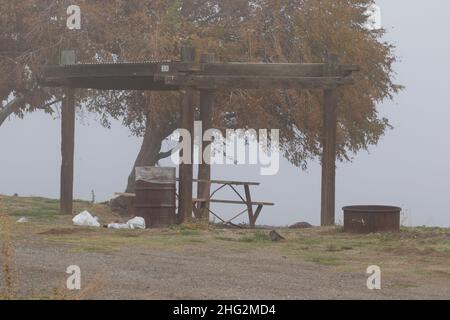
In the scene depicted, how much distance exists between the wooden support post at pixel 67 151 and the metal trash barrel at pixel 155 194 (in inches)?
141

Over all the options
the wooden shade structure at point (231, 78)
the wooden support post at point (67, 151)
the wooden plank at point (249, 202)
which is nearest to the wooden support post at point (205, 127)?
the wooden shade structure at point (231, 78)

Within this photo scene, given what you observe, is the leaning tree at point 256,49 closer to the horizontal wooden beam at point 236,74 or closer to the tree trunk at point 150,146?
the tree trunk at point 150,146

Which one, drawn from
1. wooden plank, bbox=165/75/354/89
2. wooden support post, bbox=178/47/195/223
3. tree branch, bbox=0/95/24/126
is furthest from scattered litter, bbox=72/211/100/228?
tree branch, bbox=0/95/24/126

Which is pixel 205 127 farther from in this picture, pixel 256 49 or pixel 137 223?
pixel 256 49

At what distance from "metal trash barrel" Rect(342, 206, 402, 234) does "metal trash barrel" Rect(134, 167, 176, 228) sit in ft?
11.4

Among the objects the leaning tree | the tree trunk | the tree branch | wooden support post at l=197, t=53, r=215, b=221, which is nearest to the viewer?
wooden support post at l=197, t=53, r=215, b=221

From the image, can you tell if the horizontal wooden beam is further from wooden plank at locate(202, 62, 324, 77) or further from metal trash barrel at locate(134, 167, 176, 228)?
metal trash barrel at locate(134, 167, 176, 228)

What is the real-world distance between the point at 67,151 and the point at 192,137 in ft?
14.3

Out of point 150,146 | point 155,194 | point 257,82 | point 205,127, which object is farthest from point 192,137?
point 150,146

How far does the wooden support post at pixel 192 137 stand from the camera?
1680cm

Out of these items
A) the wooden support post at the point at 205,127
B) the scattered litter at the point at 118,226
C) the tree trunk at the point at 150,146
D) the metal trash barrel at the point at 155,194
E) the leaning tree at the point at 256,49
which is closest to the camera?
the scattered litter at the point at 118,226

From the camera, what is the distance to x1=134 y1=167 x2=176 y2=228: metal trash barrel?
17.0m
